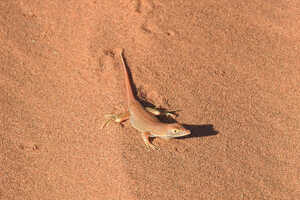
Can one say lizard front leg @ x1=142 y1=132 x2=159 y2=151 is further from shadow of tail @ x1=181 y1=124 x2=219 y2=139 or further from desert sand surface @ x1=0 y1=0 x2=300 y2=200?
shadow of tail @ x1=181 y1=124 x2=219 y2=139

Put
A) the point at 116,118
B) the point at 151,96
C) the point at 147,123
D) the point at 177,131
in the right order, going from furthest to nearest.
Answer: the point at 151,96, the point at 116,118, the point at 147,123, the point at 177,131

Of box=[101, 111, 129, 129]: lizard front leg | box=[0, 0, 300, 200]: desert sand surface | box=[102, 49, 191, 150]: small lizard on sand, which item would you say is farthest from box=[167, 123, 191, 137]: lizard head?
box=[101, 111, 129, 129]: lizard front leg

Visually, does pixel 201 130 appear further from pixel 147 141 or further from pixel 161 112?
pixel 147 141

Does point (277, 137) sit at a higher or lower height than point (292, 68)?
lower

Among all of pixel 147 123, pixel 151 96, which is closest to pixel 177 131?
pixel 147 123

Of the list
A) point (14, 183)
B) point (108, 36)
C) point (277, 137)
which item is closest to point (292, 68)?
point (277, 137)

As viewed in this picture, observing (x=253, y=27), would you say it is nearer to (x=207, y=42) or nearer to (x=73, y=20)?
(x=207, y=42)
